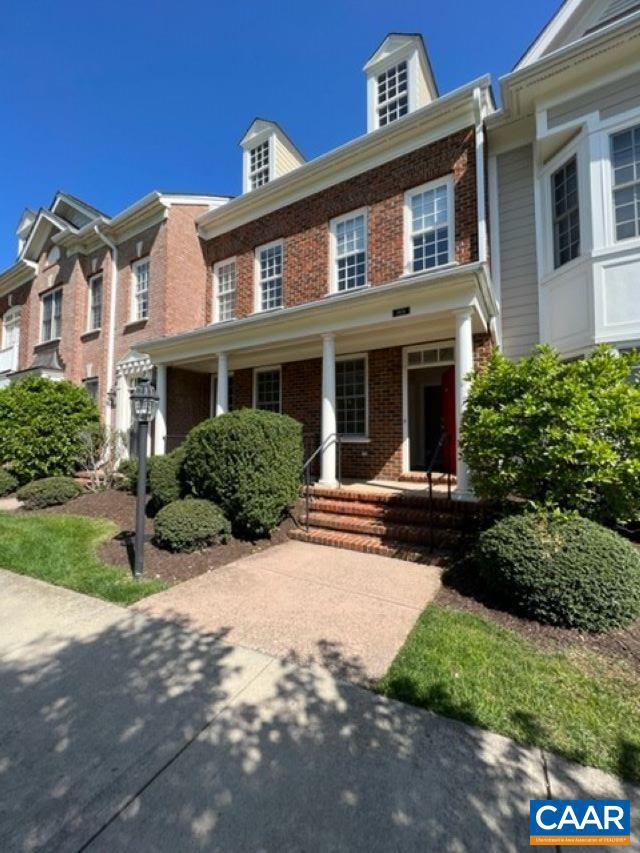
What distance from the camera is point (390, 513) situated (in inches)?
258

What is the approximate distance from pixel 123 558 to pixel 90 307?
38.7ft

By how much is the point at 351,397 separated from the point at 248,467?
432 cm

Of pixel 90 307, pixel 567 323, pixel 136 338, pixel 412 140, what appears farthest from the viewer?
pixel 90 307

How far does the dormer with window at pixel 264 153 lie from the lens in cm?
1212

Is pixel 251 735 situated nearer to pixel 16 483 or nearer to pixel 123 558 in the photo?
pixel 123 558

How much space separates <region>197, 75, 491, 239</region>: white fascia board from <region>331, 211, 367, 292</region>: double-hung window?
41.3 inches

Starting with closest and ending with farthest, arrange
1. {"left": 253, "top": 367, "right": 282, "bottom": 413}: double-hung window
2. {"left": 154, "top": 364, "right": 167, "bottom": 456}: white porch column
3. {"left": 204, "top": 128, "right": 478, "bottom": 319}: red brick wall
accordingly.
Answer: {"left": 204, "top": 128, "right": 478, "bottom": 319}: red brick wall < {"left": 154, "top": 364, "right": 167, "bottom": 456}: white porch column < {"left": 253, "top": 367, "right": 282, "bottom": 413}: double-hung window

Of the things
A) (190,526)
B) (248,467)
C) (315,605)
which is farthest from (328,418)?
(315,605)

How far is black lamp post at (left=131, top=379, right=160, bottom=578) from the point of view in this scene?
196 inches

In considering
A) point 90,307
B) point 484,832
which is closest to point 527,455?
point 484,832

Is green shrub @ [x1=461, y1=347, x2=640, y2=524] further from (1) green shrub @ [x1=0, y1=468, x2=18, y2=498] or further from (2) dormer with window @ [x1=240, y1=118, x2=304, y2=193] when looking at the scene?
(1) green shrub @ [x1=0, y1=468, x2=18, y2=498]

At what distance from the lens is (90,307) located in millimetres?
14289

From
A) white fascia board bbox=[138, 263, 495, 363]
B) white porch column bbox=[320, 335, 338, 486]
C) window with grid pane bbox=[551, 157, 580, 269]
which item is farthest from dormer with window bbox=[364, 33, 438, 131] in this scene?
white porch column bbox=[320, 335, 338, 486]

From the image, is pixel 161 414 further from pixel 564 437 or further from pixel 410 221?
pixel 564 437
